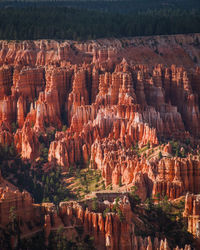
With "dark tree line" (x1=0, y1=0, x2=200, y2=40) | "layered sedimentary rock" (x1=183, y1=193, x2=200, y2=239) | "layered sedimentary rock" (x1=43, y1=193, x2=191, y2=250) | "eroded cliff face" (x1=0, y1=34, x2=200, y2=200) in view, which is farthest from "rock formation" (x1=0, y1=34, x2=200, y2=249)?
"layered sedimentary rock" (x1=43, y1=193, x2=191, y2=250)

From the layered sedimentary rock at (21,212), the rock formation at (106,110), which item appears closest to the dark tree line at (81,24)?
the rock formation at (106,110)

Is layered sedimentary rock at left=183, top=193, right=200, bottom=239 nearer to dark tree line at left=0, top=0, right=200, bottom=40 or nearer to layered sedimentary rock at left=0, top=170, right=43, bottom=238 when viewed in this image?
layered sedimentary rock at left=0, top=170, right=43, bottom=238

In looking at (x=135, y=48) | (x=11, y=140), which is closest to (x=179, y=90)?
(x=135, y=48)

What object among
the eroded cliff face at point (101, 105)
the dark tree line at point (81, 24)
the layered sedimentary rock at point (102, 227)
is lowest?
the layered sedimentary rock at point (102, 227)

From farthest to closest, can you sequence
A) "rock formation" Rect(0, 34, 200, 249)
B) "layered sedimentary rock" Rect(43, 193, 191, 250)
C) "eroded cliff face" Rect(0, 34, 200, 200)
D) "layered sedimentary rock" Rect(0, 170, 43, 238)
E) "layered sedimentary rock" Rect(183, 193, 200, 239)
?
"eroded cliff face" Rect(0, 34, 200, 200)
"rock formation" Rect(0, 34, 200, 249)
"layered sedimentary rock" Rect(183, 193, 200, 239)
"layered sedimentary rock" Rect(43, 193, 191, 250)
"layered sedimentary rock" Rect(0, 170, 43, 238)

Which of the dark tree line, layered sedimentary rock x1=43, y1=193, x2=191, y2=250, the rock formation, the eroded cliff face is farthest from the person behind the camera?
the dark tree line

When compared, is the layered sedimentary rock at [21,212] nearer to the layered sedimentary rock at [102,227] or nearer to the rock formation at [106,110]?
the layered sedimentary rock at [102,227]

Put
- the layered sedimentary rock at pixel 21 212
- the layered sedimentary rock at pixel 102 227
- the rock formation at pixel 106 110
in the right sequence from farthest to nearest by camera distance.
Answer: the rock formation at pixel 106 110 → the layered sedimentary rock at pixel 102 227 → the layered sedimentary rock at pixel 21 212

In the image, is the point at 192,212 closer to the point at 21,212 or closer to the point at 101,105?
the point at 21,212

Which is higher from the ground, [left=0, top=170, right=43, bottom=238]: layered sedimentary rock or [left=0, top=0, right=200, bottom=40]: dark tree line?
[left=0, top=0, right=200, bottom=40]: dark tree line

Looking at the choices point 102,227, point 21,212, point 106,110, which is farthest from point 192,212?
point 106,110
